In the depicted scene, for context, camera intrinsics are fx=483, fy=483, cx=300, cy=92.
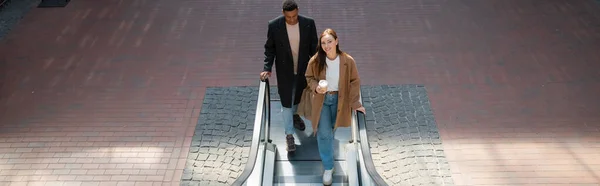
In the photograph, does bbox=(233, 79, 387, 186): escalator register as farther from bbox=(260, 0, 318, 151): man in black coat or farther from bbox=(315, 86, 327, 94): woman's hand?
bbox=(315, 86, 327, 94): woman's hand

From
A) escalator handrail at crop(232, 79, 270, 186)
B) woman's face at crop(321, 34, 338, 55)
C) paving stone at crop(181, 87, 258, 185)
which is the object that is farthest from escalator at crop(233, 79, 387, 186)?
woman's face at crop(321, 34, 338, 55)

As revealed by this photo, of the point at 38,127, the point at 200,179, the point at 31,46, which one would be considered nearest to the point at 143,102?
the point at 38,127

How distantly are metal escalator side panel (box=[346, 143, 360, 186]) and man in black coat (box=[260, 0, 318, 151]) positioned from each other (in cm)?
70

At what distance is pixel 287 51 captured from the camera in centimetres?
486

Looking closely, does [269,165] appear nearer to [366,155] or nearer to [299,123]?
[299,123]

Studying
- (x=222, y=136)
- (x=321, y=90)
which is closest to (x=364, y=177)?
(x=321, y=90)

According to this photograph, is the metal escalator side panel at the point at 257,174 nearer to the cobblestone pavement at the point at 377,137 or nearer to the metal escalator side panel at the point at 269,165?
the metal escalator side panel at the point at 269,165

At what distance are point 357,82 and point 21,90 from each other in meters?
5.91

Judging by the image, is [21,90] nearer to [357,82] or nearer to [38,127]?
[38,127]

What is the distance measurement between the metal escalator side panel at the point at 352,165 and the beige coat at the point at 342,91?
80 cm

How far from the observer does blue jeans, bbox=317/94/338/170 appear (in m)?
4.48

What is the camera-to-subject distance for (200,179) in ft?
19.2

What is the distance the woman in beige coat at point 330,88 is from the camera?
13.6ft

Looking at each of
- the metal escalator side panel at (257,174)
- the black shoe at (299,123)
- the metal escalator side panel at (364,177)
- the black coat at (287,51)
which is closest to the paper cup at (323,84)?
the black coat at (287,51)
